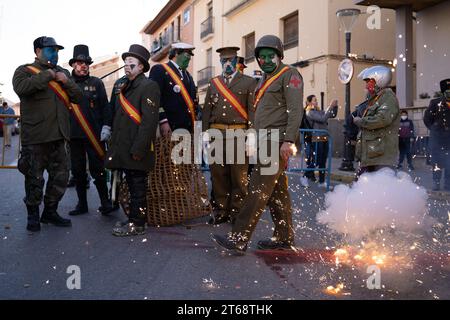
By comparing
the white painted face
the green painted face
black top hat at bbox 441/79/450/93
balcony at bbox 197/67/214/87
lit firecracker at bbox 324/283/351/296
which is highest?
balcony at bbox 197/67/214/87

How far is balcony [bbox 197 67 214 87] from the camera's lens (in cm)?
2860

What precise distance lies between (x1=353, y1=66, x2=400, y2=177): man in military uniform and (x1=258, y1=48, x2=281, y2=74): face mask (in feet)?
4.27

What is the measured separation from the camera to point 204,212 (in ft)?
18.1

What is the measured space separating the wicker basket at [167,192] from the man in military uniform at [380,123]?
1.86 m

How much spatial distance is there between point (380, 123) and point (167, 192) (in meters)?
2.27

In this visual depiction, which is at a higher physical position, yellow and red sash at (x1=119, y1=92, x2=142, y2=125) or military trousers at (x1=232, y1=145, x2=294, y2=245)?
yellow and red sash at (x1=119, y1=92, x2=142, y2=125)

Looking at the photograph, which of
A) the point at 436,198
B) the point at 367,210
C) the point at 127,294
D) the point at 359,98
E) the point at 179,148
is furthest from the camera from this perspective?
the point at 359,98

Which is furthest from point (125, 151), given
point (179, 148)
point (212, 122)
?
point (212, 122)

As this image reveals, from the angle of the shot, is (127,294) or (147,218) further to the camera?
(147,218)

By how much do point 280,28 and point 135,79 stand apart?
16471 millimetres

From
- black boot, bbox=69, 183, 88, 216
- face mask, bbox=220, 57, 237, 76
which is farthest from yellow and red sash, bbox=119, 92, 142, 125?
black boot, bbox=69, 183, 88, 216

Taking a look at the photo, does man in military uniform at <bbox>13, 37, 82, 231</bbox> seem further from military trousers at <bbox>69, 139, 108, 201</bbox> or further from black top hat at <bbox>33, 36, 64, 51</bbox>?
military trousers at <bbox>69, 139, 108, 201</bbox>
